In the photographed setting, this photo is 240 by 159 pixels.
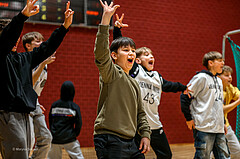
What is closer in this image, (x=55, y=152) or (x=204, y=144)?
(x=204, y=144)

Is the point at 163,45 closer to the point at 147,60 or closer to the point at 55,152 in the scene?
the point at 147,60

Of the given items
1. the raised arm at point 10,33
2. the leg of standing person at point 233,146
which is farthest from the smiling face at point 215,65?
the raised arm at point 10,33

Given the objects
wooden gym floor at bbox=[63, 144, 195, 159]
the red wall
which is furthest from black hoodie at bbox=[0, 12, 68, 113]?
the red wall

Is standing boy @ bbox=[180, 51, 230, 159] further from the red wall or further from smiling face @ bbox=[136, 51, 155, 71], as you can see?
the red wall

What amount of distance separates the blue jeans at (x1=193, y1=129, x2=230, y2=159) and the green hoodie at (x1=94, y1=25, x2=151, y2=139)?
1.51 metres

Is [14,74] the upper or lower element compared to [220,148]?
upper

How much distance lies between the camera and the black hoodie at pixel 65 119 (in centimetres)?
388

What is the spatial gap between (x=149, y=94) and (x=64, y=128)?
1.43 m

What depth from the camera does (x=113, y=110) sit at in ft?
6.56

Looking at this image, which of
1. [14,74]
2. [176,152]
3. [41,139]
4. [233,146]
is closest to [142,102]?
[14,74]

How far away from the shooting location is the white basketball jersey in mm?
3219

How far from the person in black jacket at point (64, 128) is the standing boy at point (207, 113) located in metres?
1.60

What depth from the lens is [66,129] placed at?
3.91 metres

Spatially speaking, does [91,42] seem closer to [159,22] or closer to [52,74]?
[52,74]
